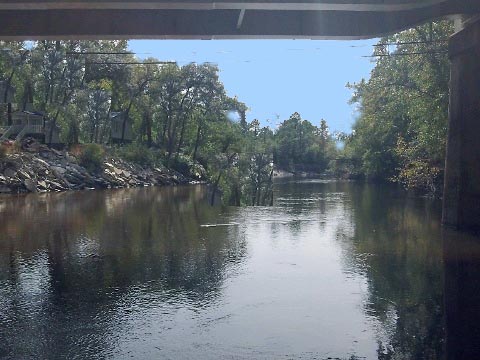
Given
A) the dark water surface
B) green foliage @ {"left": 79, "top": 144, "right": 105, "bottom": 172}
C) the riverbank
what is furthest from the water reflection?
green foliage @ {"left": 79, "top": 144, "right": 105, "bottom": 172}

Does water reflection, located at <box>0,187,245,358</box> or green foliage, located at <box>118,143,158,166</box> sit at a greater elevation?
green foliage, located at <box>118,143,158,166</box>

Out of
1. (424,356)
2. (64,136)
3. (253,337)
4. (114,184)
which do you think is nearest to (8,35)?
(253,337)

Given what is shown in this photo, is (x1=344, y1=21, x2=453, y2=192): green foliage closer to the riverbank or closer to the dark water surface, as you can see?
the dark water surface

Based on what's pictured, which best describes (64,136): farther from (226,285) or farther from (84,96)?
(226,285)

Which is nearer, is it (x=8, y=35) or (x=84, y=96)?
(x=8, y=35)

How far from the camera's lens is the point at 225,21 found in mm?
16359

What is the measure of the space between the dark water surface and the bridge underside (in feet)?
18.7

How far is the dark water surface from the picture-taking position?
25.3ft

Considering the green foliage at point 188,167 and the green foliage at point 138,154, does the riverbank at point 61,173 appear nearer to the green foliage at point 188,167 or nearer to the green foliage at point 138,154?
the green foliage at point 138,154

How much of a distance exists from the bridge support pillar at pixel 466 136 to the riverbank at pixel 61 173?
29574mm

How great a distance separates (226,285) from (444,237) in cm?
878

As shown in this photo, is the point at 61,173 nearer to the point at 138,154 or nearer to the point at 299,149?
the point at 138,154

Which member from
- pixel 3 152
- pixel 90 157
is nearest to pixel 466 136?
pixel 3 152

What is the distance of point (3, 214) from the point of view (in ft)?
80.1
